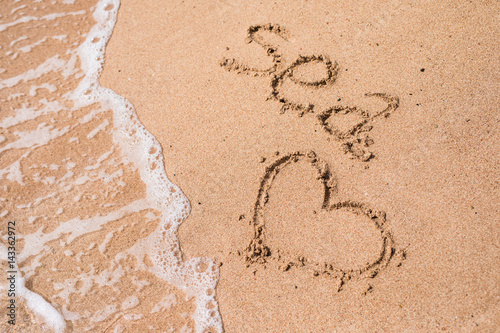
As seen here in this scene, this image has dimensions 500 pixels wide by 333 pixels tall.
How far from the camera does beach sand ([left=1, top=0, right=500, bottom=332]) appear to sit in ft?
7.08

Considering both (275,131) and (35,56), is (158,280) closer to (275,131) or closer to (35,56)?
(275,131)

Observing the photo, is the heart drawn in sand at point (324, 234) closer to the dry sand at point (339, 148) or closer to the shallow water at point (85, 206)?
the dry sand at point (339, 148)

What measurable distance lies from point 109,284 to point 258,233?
0.94 meters

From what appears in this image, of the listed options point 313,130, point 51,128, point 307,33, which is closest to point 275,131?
point 313,130

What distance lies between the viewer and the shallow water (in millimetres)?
2342

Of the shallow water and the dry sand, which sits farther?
the shallow water

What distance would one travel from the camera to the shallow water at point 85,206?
234cm

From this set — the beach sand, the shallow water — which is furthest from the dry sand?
the shallow water

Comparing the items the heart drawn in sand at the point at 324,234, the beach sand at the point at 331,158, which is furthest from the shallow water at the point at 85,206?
the heart drawn in sand at the point at 324,234

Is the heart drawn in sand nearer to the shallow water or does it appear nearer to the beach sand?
the beach sand

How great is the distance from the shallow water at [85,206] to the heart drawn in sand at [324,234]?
386 millimetres

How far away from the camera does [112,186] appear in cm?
278

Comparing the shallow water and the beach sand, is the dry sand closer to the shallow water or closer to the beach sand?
the beach sand

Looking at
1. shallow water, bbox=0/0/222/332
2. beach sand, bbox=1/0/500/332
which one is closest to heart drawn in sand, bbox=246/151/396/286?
beach sand, bbox=1/0/500/332
